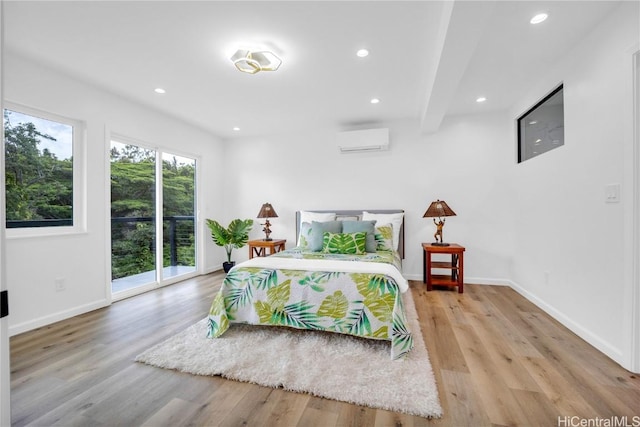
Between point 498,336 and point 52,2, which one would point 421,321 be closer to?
point 498,336

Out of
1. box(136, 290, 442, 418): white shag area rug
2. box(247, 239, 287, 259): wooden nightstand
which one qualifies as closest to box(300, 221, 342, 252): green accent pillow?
box(247, 239, 287, 259): wooden nightstand

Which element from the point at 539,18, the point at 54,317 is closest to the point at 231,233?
the point at 54,317

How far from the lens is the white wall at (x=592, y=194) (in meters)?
1.89

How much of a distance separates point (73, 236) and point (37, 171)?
70 cm

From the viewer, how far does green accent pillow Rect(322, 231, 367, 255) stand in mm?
3229

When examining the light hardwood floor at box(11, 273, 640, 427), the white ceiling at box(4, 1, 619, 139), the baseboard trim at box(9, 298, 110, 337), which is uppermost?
the white ceiling at box(4, 1, 619, 139)

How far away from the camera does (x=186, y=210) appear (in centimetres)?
449

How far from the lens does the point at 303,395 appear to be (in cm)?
163

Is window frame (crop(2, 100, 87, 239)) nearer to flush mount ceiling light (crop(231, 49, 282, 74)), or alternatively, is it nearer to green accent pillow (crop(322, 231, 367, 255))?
flush mount ceiling light (crop(231, 49, 282, 74))

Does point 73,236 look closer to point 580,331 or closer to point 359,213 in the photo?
point 359,213

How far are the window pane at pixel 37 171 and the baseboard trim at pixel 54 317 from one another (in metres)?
0.89

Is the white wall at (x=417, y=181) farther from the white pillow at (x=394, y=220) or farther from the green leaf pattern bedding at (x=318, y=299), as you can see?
the green leaf pattern bedding at (x=318, y=299)

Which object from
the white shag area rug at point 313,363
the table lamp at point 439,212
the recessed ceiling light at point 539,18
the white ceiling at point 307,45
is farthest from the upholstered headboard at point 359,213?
the recessed ceiling light at point 539,18

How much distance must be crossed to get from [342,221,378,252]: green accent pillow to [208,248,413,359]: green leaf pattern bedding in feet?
2.97
